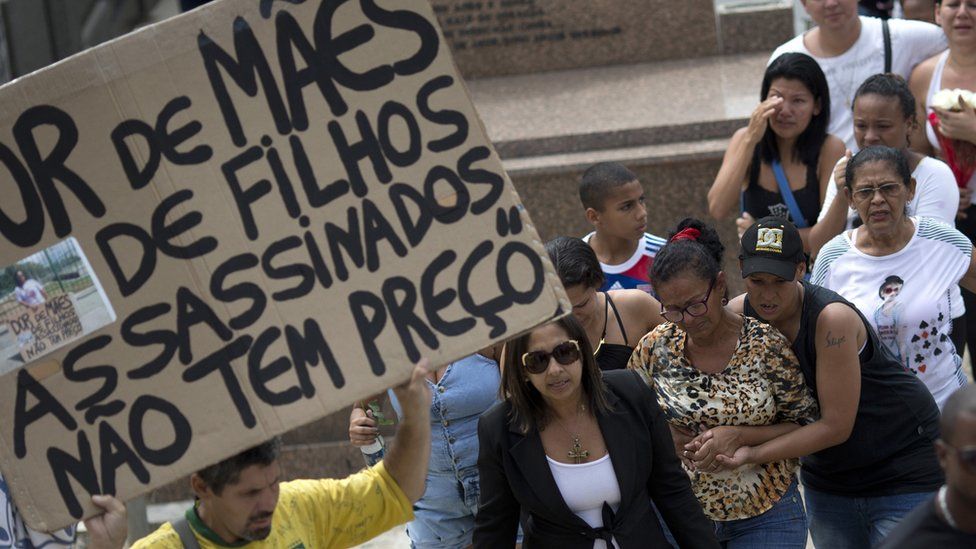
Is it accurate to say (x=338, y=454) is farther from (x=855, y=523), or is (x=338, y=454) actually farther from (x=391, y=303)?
(x=391, y=303)

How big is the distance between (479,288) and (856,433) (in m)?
1.61

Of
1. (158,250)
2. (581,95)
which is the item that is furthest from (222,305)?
(581,95)

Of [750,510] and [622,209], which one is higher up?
[622,209]

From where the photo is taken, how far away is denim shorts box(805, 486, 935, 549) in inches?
169

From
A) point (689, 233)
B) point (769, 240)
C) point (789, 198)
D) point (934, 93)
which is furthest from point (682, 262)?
point (934, 93)

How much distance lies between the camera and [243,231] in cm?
333

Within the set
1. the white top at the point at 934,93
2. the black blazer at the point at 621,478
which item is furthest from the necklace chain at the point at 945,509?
the white top at the point at 934,93

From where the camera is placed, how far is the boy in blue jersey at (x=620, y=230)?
219 inches

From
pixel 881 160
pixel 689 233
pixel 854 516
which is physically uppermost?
pixel 881 160

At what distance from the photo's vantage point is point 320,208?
11.0 feet

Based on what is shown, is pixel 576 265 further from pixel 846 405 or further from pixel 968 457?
pixel 968 457

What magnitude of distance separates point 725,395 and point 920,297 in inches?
38.4

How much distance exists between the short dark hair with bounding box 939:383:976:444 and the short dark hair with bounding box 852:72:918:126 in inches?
113

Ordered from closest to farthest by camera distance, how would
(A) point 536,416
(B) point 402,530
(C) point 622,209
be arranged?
(A) point 536,416 < (C) point 622,209 < (B) point 402,530
